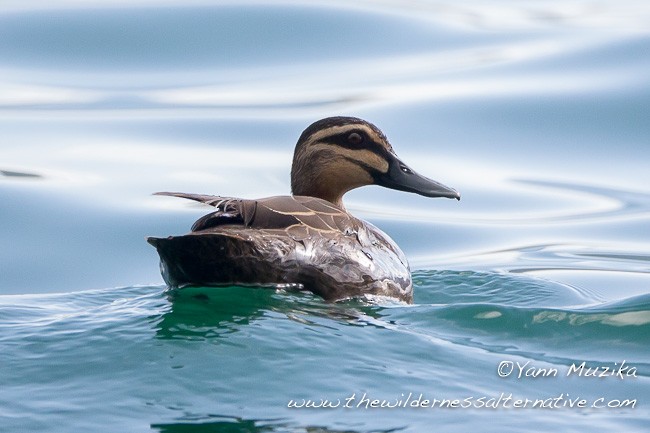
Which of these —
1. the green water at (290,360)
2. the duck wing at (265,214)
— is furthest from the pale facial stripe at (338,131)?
the green water at (290,360)

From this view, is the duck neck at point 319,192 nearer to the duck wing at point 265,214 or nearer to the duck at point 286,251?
the duck at point 286,251

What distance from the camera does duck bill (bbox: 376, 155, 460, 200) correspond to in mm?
10711

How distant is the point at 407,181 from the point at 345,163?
547mm

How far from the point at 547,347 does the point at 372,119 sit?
7450 millimetres

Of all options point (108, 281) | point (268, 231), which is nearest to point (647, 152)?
point (108, 281)

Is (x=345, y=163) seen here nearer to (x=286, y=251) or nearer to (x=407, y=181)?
(x=407, y=181)

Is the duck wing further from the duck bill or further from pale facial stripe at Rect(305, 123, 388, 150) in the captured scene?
the duck bill

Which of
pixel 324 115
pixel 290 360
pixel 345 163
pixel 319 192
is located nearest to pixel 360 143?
pixel 345 163

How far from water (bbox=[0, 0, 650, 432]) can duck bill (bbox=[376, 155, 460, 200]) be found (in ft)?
2.75

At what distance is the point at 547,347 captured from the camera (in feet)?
29.1

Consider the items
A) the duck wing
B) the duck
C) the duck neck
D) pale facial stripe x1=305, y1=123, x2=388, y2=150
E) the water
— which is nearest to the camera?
the water

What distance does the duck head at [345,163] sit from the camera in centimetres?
1045

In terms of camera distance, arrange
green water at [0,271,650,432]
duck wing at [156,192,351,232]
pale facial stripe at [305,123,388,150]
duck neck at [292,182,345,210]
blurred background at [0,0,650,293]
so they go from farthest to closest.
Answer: blurred background at [0,0,650,293] < duck neck at [292,182,345,210] < pale facial stripe at [305,123,388,150] < duck wing at [156,192,351,232] < green water at [0,271,650,432]

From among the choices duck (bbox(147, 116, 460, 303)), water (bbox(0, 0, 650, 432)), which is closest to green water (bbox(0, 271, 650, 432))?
water (bbox(0, 0, 650, 432))
